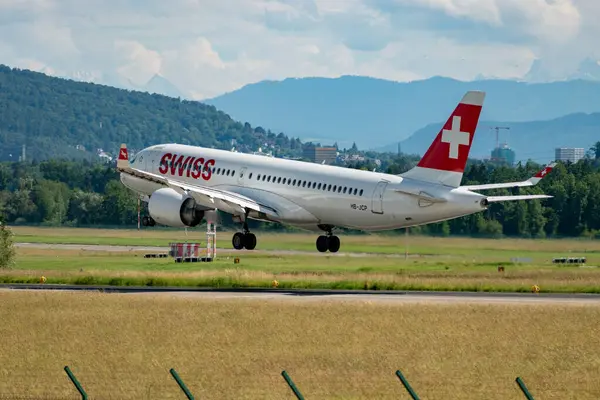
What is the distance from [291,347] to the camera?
4894cm

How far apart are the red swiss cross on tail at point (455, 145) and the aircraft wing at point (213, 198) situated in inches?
416

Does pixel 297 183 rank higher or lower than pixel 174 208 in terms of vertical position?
higher

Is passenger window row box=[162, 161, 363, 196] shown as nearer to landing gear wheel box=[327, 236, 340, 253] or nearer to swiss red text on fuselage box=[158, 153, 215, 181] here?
swiss red text on fuselage box=[158, 153, 215, 181]

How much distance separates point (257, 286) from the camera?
75.3m

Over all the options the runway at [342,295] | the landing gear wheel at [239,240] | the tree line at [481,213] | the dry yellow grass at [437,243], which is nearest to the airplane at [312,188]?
the landing gear wheel at [239,240]

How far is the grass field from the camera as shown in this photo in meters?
76.3

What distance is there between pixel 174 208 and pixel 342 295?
41.3 ft

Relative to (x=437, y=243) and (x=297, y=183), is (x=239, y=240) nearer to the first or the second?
(x=297, y=183)

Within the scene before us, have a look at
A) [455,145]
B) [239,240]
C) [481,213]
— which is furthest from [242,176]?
[481,213]

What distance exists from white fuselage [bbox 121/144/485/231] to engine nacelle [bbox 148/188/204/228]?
329 cm

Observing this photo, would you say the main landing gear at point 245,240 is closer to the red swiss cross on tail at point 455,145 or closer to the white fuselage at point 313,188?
the white fuselage at point 313,188

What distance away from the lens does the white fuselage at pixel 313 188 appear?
2810 inches

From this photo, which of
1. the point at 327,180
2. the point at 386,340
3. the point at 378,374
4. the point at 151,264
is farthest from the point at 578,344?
the point at 151,264

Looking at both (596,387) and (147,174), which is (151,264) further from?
(596,387)
